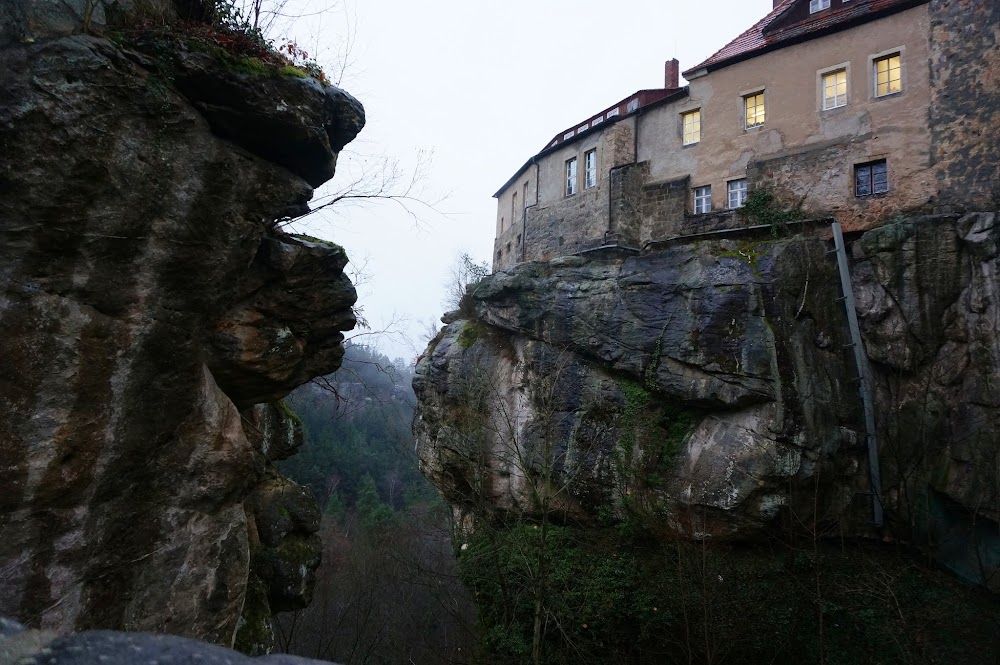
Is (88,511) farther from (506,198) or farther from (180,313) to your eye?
(506,198)

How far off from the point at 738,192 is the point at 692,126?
320 centimetres

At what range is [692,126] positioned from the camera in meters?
18.2

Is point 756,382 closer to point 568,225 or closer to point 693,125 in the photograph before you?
point 693,125

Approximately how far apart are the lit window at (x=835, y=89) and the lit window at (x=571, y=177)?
9.33 metres

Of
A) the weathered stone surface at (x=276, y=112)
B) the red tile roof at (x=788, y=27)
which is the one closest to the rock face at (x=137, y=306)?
the weathered stone surface at (x=276, y=112)

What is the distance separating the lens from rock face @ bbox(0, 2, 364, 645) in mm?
4020

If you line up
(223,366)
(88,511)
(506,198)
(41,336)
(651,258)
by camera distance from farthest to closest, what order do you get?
(506,198) < (651,258) < (223,366) < (88,511) < (41,336)

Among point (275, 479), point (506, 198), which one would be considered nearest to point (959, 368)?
point (275, 479)

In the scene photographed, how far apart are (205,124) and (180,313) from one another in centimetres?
182

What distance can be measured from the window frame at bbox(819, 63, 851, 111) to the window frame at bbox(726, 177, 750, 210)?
2.73 metres

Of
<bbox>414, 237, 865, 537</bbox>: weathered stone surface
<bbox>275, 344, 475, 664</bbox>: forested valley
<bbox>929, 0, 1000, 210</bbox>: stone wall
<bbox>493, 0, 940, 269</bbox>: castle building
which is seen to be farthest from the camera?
<bbox>275, 344, 475, 664</bbox>: forested valley

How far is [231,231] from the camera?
5285 millimetres

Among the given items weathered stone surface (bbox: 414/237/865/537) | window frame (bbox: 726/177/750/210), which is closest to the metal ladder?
weathered stone surface (bbox: 414/237/865/537)

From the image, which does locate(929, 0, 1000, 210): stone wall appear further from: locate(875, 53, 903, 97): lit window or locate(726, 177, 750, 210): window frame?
locate(726, 177, 750, 210): window frame
